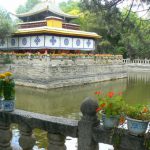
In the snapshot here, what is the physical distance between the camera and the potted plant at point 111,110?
3.13 meters

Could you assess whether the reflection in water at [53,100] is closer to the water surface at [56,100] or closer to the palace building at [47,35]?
the water surface at [56,100]

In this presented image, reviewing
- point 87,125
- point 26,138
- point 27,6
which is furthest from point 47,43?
point 27,6

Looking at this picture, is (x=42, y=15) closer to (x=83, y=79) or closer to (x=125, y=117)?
(x=83, y=79)

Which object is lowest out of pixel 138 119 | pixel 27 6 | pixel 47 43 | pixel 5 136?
pixel 5 136

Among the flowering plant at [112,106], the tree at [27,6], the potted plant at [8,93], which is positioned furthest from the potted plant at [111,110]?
the tree at [27,6]

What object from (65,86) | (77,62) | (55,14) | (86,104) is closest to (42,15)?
(55,14)

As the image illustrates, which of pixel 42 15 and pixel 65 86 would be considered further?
pixel 42 15

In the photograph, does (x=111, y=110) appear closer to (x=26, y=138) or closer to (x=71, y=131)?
(x=71, y=131)

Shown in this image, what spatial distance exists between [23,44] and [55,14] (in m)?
5.58

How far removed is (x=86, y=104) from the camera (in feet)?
10.5

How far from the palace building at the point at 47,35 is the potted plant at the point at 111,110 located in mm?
21031

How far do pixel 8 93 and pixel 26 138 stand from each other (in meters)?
0.76

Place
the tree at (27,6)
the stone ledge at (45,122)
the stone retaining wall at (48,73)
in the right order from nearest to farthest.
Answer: the stone ledge at (45,122), the stone retaining wall at (48,73), the tree at (27,6)

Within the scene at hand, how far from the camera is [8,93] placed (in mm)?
4098
